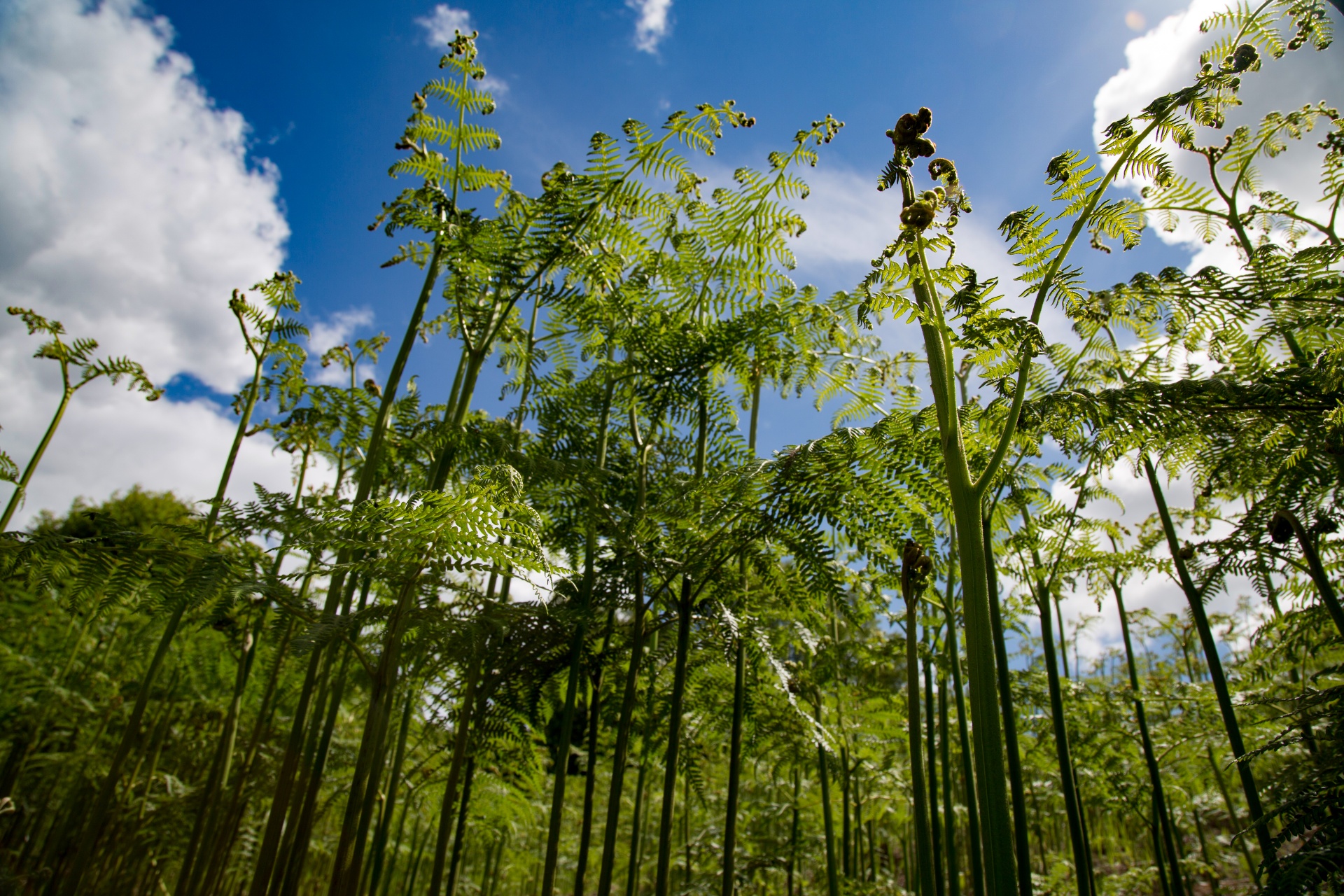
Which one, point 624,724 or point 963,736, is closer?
point 624,724

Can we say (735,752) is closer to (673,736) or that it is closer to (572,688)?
(673,736)

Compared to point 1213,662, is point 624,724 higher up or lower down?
lower down

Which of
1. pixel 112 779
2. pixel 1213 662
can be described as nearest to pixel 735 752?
pixel 1213 662

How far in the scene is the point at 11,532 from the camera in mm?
1762

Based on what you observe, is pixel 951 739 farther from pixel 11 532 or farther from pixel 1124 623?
pixel 11 532

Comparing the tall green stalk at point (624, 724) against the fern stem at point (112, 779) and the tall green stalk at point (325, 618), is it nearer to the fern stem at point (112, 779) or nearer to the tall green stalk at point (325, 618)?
the tall green stalk at point (325, 618)

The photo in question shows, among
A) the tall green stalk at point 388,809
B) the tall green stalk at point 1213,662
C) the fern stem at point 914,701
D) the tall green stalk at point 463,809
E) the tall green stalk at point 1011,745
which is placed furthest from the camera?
the tall green stalk at point 463,809

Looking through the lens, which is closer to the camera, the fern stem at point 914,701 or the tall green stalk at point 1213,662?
the fern stem at point 914,701

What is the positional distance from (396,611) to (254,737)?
152 centimetres

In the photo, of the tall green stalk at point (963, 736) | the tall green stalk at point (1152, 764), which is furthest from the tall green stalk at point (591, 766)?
the tall green stalk at point (1152, 764)

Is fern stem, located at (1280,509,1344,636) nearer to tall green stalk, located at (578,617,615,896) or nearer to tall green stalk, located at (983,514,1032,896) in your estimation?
tall green stalk, located at (983,514,1032,896)

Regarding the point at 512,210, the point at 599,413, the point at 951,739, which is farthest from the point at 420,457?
the point at 951,739

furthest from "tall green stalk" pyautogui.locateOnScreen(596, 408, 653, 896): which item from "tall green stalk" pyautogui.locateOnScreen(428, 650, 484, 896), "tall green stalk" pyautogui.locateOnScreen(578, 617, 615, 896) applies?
"tall green stalk" pyautogui.locateOnScreen(428, 650, 484, 896)

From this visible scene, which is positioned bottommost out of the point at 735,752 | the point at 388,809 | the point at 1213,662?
the point at 388,809
